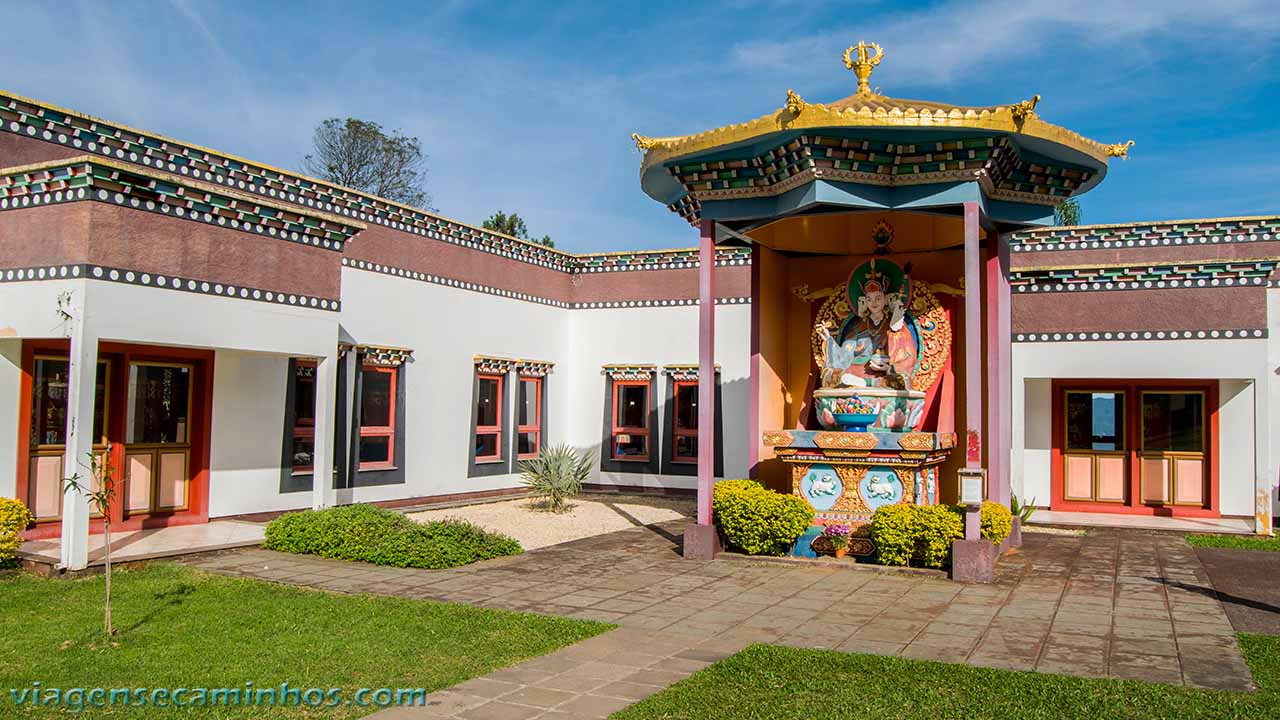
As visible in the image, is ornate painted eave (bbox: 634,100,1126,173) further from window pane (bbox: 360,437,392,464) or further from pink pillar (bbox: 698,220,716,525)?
window pane (bbox: 360,437,392,464)

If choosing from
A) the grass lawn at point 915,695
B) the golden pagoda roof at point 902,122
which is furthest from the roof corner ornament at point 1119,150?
the grass lawn at point 915,695

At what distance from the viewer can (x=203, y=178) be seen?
1161 centimetres

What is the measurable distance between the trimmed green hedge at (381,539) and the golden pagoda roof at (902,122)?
15.2 feet

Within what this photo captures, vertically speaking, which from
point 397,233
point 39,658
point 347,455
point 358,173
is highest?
point 358,173

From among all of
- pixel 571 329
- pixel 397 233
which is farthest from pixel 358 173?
pixel 397 233

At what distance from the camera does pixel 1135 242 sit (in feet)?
49.0

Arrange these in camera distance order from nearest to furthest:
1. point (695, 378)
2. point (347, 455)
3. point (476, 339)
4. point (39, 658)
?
1. point (39, 658)
2. point (347, 455)
3. point (476, 339)
4. point (695, 378)

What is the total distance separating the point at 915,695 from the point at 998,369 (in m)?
6.11

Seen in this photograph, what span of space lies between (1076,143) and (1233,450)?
6.56 m

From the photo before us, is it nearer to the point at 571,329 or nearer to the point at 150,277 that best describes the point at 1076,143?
the point at 150,277

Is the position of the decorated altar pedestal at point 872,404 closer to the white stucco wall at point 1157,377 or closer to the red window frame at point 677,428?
the white stucco wall at point 1157,377

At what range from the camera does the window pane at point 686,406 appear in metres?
17.1

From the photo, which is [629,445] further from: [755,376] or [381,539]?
[381,539]

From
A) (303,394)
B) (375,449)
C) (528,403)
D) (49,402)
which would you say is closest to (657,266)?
(528,403)
